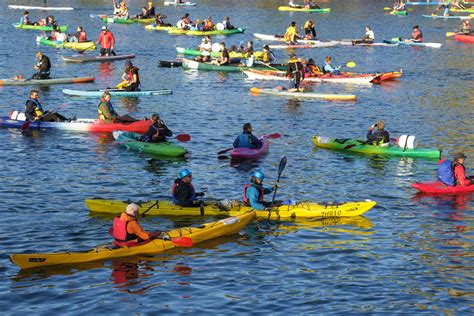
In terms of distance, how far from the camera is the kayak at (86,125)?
4166 cm

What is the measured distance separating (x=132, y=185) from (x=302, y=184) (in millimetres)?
6581

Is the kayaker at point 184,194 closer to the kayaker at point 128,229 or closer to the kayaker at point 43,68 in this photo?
the kayaker at point 128,229

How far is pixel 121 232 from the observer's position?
24.8 meters

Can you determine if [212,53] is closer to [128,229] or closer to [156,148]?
[156,148]

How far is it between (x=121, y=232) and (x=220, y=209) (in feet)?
16.3

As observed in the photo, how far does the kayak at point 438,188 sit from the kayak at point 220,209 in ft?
13.1

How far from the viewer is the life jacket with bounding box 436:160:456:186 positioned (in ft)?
107

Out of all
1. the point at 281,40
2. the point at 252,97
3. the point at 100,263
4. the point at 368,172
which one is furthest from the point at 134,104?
the point at 281,40

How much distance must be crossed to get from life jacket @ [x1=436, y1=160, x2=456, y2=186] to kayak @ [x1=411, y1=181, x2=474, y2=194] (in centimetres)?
15

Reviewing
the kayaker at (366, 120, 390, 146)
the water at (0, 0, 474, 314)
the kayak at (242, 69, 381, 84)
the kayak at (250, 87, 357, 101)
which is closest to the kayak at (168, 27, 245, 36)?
the water at (0, 0, 474, 314)

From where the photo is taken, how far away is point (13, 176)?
3450 cm

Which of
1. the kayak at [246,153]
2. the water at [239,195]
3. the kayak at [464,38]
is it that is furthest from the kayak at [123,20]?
the kayak at [246,153]

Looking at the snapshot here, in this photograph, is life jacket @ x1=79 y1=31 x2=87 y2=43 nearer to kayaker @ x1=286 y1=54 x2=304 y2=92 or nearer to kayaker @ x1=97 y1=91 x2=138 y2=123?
kayaker @ x1=286 y1=54 x2=304 y2=92

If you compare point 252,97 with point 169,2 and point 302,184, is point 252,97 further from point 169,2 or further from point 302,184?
point 169,2
